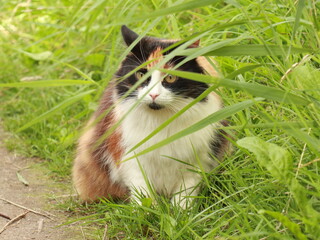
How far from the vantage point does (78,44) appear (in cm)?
466

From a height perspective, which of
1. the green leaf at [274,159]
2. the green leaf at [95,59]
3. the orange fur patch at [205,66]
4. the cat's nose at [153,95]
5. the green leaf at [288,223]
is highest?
the orange fur patch at [205,66]

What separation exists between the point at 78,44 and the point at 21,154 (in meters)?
1.35

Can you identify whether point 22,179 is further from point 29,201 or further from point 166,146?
point 166,146

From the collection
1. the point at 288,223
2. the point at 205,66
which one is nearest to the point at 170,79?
the point at 205,66

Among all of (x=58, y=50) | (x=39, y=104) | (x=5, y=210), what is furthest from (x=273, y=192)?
(x=58, y=50)

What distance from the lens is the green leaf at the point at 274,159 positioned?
1.84 m

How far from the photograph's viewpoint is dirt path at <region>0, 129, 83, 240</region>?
2.52m

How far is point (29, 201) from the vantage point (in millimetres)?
2936

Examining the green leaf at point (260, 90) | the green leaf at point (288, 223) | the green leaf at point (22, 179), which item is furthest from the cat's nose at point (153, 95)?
the green leaf at point (22, 179)

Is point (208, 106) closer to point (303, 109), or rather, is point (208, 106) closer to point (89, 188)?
point (303, 109)

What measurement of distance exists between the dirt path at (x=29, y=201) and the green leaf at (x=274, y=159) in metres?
1.00

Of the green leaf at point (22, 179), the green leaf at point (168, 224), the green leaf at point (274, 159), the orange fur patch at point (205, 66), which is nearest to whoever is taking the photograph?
the green leaf at point (274, 159)

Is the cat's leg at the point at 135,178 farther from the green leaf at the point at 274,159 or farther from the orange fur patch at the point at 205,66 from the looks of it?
the green leaf at the point at 274,159

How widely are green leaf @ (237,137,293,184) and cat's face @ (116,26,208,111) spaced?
1.99 feet
